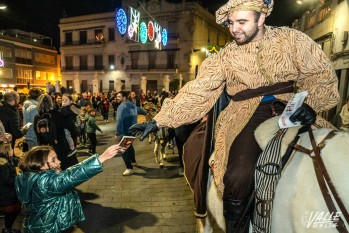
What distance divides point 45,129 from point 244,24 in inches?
185

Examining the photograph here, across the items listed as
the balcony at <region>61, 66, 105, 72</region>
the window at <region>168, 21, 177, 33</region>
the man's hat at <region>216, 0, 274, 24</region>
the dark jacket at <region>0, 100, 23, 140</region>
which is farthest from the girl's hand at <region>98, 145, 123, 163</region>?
the balcony at <region>61, 66, 105, 72</region>

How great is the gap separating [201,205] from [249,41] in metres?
1.70

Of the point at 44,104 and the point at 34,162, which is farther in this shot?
the point at 44,104

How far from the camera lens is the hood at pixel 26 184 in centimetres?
296

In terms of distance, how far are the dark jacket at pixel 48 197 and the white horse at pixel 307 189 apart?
1.89 metres

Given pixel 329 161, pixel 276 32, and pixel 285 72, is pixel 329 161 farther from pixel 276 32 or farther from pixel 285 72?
pixel 276 32

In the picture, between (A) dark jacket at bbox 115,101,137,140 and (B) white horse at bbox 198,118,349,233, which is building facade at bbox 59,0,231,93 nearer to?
(A) dark jacket at bbox 115,101,137,140

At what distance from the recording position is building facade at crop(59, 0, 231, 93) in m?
37.7

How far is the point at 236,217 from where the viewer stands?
2260 millimetres

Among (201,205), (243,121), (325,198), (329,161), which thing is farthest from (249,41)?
(201,205)

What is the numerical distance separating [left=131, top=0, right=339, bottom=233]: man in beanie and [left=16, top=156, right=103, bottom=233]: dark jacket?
3.72ft

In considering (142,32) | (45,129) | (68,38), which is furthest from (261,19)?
(68,38)

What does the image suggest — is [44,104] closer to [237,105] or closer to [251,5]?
[237,105]

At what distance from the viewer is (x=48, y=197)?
3016 millimetres
